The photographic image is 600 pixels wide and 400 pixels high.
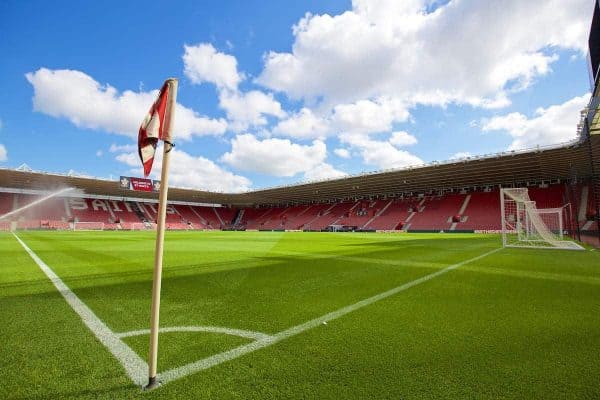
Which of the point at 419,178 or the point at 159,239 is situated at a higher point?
the point at 419,178

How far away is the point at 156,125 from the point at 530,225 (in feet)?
77.5

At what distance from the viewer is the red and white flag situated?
2215 millimetres

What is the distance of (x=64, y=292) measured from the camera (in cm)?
443

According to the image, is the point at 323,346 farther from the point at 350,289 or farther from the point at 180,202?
the point at 180,202

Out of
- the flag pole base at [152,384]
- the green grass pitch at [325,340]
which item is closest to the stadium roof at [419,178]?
the green grass pitch at [325,340]

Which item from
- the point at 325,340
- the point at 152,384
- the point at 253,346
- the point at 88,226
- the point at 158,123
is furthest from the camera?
the point at 88,226

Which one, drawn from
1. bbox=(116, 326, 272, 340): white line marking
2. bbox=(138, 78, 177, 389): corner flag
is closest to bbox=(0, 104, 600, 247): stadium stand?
bbox=(116, 326, 272, 340): white line marking

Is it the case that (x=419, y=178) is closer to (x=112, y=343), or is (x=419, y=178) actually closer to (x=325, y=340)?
(x=325, y=340)

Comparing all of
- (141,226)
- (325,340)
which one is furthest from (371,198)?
(325,340)

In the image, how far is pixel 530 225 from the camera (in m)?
19.5

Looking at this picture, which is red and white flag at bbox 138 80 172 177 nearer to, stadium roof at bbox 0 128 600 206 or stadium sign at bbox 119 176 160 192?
stadium roof at bbox 0 128 600 206

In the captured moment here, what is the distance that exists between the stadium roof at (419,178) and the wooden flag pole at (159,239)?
25361 millimetres

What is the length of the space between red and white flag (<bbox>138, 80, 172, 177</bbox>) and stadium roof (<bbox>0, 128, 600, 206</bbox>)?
83.3ft

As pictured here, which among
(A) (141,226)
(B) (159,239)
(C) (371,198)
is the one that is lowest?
(A) (141,226)
